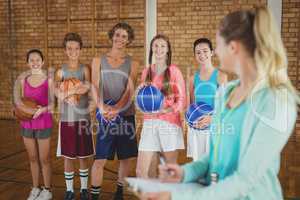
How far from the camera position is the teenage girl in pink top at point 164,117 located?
2633 mm

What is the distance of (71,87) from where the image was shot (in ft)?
9.00

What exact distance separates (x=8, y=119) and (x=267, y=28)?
7161 millimetres

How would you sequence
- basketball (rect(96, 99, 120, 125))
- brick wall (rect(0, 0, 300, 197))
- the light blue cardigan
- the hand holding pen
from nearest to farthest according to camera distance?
1. the light blue cardigan
2. the hand holding pen
3. basketball (rect(96, 99, 120, 125))
4. brick wall (rect(0, 0, 300, 197))

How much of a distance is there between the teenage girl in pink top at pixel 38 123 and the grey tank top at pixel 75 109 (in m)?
0.16

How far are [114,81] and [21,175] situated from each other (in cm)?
169

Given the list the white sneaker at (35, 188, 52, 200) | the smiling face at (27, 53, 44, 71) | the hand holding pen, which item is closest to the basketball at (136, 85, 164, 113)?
the smiling face at (27, 53, 44, 71)

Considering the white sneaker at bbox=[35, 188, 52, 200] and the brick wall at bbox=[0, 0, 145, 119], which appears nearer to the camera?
the white sneaker at bbox=[35, 188, 52, 200]

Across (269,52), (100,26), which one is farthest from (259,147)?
(100,26)

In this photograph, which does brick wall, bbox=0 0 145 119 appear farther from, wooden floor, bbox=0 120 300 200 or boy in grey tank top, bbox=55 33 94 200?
boy in grey tank top, bbox=55 33 94 200

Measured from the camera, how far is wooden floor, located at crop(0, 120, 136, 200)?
3.07 m

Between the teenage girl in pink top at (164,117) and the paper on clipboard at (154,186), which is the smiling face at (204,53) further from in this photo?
the paper on clipboard at (154,186)

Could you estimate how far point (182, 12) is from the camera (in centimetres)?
598

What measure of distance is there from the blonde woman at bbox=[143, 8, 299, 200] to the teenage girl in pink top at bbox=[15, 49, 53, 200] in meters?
2.07

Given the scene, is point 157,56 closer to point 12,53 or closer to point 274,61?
point 274,61
